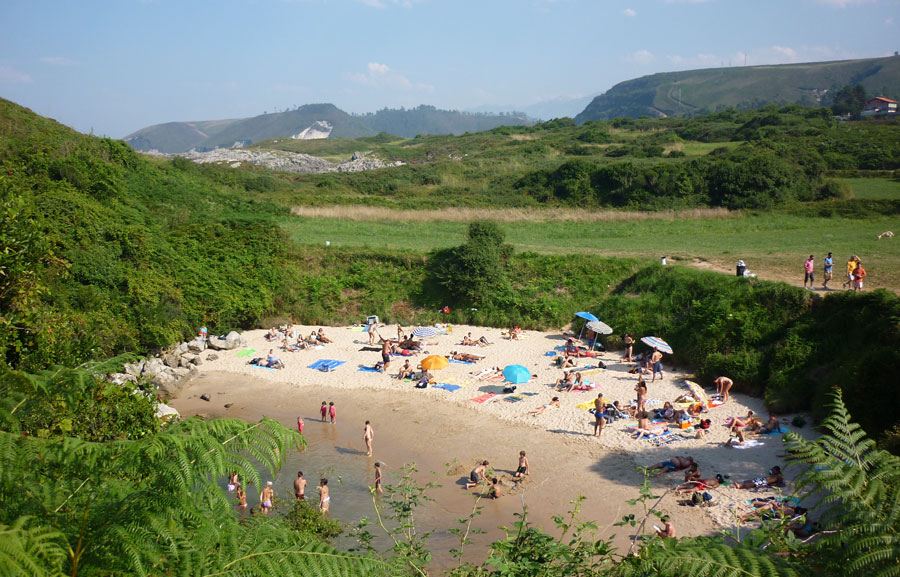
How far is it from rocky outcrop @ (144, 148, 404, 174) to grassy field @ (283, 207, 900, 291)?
49.5m

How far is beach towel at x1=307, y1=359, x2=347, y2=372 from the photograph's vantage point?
25281 millimetres

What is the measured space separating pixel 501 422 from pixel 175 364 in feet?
49.7

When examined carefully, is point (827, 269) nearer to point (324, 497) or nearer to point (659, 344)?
point (659, 344)

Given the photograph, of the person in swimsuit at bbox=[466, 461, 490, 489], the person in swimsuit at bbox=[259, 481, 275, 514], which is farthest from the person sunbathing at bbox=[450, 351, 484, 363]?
the person in swimsuit at bbox=[259, 481, 275, 514]

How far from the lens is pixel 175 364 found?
25.3 meters

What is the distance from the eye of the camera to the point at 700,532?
1277 cm

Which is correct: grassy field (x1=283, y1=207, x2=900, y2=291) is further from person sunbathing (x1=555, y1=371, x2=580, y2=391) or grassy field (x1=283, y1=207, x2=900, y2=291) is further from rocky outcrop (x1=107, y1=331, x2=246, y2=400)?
person sunbathing (x1=555, y1=371, x2=580, y2=391)

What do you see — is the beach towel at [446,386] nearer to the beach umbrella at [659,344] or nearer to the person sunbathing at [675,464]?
the beach umbrella at [659,344]

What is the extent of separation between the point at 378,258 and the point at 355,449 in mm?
17507

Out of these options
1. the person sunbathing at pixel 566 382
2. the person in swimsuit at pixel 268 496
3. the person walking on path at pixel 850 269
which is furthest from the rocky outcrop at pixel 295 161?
the person in swimsuit at pixel 268 496

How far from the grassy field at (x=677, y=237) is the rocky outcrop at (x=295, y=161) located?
49.5 metres

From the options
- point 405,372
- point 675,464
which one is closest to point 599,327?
point 405,372

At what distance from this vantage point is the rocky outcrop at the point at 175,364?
74.4 ft

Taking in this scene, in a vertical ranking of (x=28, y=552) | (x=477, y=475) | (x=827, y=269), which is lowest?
(x=477, y=475)
